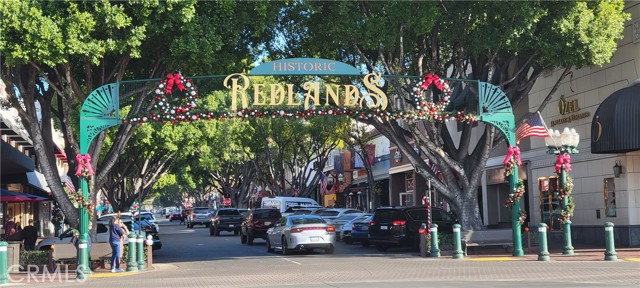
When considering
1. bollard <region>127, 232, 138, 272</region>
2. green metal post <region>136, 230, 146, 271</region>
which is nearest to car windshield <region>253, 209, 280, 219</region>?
green metal post <region>136, 230, 146, 271</region>

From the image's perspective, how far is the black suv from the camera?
27.8 m

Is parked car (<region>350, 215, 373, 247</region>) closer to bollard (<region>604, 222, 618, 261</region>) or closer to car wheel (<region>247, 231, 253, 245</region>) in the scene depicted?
car wheel (<region>247, 231, 253, 245</region>)

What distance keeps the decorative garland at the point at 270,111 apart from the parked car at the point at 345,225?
1035cm

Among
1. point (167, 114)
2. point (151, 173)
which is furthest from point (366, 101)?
point (151, 173)

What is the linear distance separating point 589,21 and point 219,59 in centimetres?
1141

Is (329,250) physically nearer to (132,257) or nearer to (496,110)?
(496,110)

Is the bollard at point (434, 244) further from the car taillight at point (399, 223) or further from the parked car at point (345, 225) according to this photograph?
the parked car at point (345, 225)

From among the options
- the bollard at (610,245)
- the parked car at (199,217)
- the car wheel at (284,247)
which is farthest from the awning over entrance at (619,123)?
the parked car at (199,217)

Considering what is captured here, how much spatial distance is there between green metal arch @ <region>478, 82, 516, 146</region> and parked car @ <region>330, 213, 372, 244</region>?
1051 centimetres

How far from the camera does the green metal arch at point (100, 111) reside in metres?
22.5

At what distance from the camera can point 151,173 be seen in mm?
54344

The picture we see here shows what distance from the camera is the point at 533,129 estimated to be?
A: 2391 cm

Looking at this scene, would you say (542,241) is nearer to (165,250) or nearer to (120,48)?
(120,48)

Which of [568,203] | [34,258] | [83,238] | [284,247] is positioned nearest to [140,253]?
[83,238]
